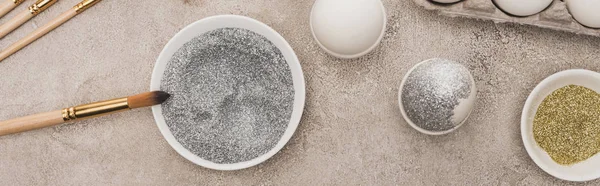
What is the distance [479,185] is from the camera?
3.13ft

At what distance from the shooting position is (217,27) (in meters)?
0.91

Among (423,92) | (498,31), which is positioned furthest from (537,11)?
(423,92)

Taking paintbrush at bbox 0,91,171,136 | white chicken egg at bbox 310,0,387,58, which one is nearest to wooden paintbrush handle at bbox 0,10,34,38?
paintbrush at bbox 0,91,171,136

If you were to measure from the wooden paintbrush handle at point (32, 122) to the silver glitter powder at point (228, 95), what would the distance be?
16 centimetres

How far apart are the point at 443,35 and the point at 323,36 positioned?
20cm

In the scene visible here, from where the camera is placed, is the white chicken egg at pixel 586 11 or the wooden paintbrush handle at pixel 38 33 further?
the wooden paintbrush handle at pixel 38 33

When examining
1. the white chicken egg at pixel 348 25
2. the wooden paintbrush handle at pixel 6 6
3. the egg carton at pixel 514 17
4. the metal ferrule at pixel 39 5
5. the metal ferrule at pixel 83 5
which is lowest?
the egg carton at pixel 514 17

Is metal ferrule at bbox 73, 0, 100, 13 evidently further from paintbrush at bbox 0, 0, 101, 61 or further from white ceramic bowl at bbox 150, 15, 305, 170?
white ceramic bowl at bbox 150, 15, 305, 170

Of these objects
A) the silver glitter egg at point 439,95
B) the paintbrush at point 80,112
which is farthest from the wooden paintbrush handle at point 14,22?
the silver glitter egg at point 439,95

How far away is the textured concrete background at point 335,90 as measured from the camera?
3.12 ft

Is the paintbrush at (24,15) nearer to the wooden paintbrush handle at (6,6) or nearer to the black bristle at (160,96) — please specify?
the wooden paintbrush handle at (6,6)

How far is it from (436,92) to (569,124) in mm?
238

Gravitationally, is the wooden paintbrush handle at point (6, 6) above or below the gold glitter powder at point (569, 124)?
above

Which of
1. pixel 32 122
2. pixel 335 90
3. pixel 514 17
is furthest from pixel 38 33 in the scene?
pixel 514 17
